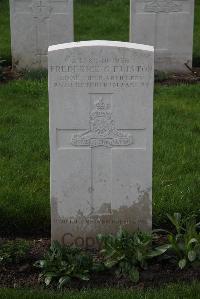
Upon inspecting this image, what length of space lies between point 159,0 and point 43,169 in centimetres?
473

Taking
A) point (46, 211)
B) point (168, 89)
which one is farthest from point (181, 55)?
point (46, 211)

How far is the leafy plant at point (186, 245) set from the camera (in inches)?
181

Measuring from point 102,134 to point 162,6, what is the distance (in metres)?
5.79

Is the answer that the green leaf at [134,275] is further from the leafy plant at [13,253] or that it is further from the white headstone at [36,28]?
the white headstone at [36,28]

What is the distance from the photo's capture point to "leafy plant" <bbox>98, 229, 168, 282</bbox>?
15.0 feet

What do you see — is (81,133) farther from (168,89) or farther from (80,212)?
(168,89)

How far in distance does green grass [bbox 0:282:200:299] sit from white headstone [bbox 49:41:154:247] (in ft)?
2.34

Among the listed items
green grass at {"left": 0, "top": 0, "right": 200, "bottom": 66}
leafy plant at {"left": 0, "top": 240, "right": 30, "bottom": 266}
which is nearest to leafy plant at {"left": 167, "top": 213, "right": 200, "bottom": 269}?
leafy plant at {"left": 0, "top": 240, "right": 30, "bottom": 266}

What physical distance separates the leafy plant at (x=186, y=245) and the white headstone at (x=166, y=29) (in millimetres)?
5829

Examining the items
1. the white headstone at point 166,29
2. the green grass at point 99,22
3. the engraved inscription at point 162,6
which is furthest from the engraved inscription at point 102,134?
the green grass at point 99,22

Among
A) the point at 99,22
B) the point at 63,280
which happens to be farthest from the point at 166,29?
the point at 63,280

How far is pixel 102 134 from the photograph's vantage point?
4848 millimetres

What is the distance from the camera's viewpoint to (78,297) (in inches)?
168

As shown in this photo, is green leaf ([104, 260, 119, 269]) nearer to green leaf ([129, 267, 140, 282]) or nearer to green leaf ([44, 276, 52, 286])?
green leaf ([129, 267, 140, 282])
